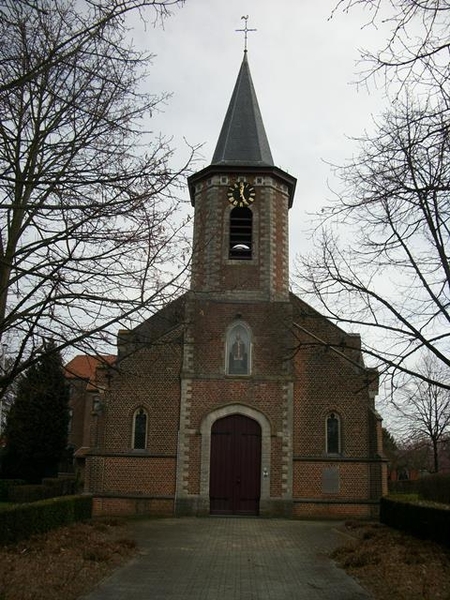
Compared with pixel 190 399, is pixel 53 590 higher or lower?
lower

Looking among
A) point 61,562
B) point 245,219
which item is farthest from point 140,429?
point 61,562

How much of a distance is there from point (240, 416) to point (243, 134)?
1078cm

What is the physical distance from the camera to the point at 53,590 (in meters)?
8.38

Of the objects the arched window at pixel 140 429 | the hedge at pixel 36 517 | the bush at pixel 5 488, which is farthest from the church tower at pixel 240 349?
the bush at pixel 5 488

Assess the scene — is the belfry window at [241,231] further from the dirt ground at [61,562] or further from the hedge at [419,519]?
the dirt ground at [61,562]

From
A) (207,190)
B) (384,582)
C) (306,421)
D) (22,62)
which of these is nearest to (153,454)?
(306,421)

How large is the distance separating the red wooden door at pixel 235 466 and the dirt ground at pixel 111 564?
18.7 feet

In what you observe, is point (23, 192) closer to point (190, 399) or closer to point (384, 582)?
point (384, 582)

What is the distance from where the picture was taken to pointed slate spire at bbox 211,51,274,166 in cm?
2355

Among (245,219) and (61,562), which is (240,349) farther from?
(61,562)

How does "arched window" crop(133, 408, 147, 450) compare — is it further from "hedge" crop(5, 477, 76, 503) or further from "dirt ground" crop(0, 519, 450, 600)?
"hedge" crop(5, 477, 76, 503)

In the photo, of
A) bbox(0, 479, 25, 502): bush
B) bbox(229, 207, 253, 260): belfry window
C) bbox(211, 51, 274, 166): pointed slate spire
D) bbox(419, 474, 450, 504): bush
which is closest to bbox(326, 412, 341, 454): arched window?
bbox(229, 207, 253, 260): belfry window

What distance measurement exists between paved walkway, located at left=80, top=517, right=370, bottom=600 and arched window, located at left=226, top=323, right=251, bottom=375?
5.43 metres

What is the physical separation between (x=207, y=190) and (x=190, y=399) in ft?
25.0
